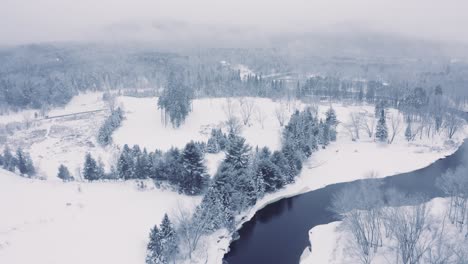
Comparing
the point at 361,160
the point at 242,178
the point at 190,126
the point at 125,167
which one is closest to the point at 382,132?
the point at 361,160

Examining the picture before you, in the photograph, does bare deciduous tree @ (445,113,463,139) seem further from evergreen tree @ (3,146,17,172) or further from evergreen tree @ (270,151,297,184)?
evergreen tree @ (3,146,17,172)

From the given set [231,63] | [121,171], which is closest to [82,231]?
[121,171]

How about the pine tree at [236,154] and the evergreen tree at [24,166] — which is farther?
the evergreen tree at [24,166]

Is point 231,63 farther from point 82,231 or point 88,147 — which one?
point 82,231

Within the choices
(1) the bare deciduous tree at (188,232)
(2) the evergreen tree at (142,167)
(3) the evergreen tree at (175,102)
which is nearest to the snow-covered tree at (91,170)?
(2) the evergreen tree at (142,167)

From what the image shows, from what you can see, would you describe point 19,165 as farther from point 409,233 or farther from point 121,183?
point 409,233

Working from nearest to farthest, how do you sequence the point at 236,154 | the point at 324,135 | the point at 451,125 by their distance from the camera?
the point at 236,154, the point at 324,135, the point at 451,125

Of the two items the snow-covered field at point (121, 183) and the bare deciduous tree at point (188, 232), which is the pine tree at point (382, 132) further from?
the bare deciduous tree at point (188, 232)
